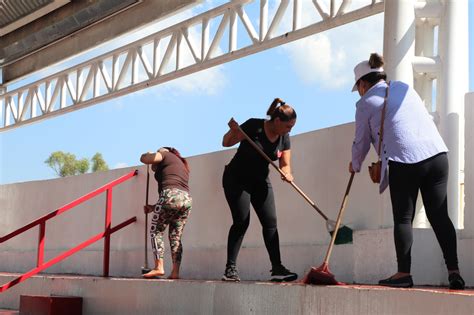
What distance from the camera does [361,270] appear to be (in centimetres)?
702

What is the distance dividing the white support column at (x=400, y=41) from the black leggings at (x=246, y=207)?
139 centimetres

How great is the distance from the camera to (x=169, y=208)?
8.57m

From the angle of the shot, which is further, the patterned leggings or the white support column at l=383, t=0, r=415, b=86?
the patterned leggings

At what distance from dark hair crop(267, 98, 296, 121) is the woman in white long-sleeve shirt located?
131cm

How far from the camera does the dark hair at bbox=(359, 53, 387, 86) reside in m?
6.07

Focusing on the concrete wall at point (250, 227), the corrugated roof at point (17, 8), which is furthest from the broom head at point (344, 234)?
the corrugated roof at point (17, 8)

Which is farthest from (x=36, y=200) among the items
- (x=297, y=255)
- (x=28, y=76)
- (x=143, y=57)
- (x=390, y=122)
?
(x=390, y=122)

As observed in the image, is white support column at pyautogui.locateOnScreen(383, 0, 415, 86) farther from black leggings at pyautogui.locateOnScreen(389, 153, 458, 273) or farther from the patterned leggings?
the patterned leggings

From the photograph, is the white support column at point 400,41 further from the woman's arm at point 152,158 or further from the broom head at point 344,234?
the woman's arm at point 152,158

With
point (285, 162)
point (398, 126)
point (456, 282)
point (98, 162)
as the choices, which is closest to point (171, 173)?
point (285, 162)

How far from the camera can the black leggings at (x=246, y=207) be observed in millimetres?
7414

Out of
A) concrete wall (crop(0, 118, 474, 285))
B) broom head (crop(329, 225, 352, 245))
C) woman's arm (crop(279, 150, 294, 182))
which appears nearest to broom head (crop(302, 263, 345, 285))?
concrete wall (crop(0, 118, 474, 285))

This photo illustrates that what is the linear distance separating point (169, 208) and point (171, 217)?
0.12m

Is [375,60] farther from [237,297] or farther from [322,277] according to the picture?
[237,297]
